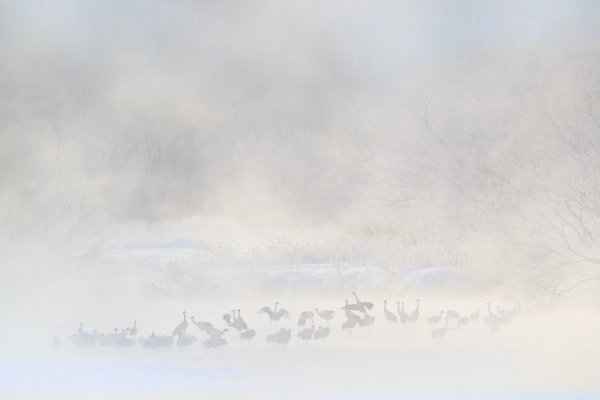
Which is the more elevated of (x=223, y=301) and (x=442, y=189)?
(x=442, y=189)

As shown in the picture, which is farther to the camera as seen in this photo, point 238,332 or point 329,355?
point 238,332

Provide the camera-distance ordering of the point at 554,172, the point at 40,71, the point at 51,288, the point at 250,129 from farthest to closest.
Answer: the point at 40,71 < the point at 250,129 < the point at 51,288 < the point at 554,172

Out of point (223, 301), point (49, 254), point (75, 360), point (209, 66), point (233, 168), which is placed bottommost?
point (75, 360)

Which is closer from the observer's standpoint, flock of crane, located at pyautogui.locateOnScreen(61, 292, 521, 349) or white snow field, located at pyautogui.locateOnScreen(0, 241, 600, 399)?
white snow field, located at pyautogui.locateOnScreen(0, 241, 600, 399)

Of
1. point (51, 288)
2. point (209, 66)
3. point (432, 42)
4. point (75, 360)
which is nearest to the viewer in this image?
point (75, 360)

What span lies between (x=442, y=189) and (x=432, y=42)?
23.2 meters

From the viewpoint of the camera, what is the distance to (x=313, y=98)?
40000 millimetres

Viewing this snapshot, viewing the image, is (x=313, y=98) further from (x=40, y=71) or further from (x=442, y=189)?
(x=442, y=189)

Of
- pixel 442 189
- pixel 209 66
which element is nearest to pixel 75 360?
pixel 442 189

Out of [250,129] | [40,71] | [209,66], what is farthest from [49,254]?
[209,66]

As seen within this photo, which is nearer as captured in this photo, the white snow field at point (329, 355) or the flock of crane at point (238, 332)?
the white snow field at point (329, 355)

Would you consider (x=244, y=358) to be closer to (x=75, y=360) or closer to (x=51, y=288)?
(x=75, y=360)

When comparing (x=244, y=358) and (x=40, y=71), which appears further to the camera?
(x=40, y=71)

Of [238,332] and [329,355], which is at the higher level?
[238,332]
